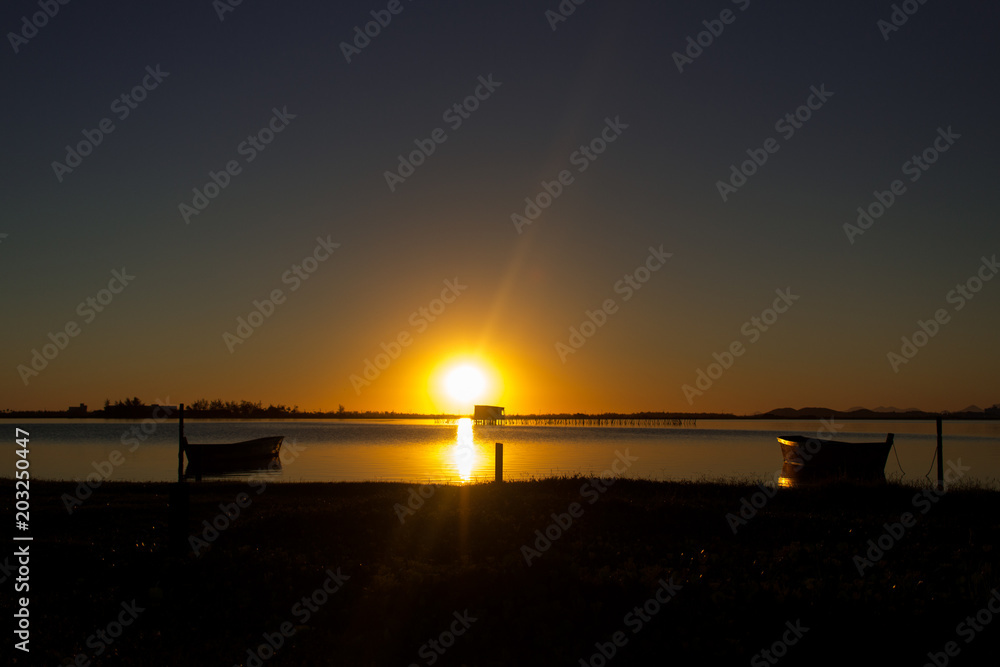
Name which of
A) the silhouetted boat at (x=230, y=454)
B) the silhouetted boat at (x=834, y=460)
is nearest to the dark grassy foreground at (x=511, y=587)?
the silhouetted boat at (x=834, y=460)

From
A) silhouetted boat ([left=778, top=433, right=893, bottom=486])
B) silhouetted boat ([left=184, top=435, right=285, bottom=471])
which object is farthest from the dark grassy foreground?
silhouetted boat ([left=184, top=435, right=285, bottom=471])

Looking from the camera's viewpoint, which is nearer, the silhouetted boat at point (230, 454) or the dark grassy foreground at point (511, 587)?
the dark grassy foreground at point (511, 587)

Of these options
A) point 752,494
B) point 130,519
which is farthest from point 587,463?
point 130,519

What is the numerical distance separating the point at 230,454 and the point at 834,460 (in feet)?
105

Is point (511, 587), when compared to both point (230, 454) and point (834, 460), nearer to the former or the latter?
point (834, 460)

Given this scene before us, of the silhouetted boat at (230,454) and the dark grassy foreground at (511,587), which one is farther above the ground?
the silhouetted boat at (230,454)

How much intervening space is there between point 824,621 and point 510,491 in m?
10.7

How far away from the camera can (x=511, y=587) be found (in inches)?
406

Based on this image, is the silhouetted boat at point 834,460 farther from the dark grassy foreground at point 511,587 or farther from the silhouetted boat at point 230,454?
the silhouetted boat at point 230,454

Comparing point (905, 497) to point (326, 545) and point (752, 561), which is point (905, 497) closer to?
point (752, 561)

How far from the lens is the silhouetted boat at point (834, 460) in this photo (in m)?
31.2

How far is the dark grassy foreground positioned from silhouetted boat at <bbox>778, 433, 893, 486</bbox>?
1559 cm

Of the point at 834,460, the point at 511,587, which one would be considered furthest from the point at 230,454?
the point at 511,587

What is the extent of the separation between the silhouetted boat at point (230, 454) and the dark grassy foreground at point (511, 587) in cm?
2489
